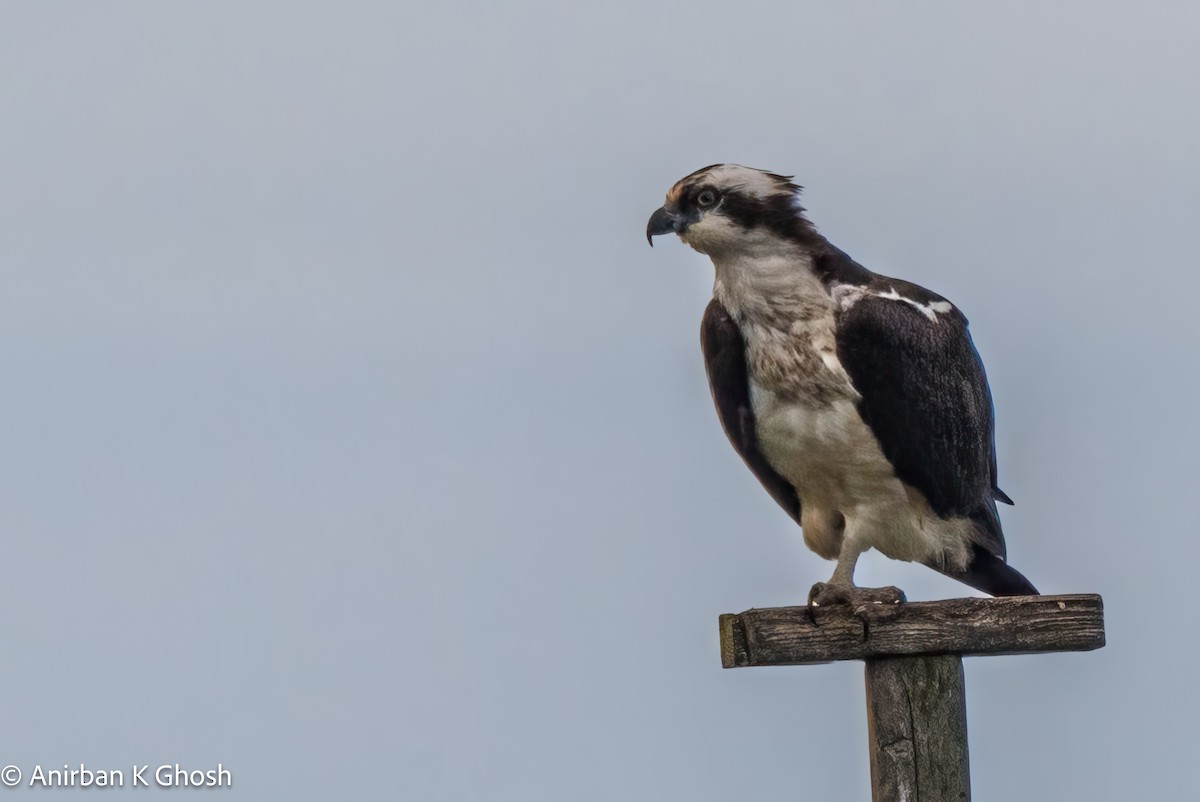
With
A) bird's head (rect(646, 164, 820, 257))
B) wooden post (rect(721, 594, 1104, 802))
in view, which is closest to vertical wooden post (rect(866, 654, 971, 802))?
wooden post (rect(721, 594, 1104, 802))

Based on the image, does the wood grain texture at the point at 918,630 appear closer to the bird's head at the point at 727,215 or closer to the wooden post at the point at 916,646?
the wooden post at the point at 916,646

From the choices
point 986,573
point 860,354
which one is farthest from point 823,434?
point 986,573

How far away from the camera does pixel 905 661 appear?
6.69 m

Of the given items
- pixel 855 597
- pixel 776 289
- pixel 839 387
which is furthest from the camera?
pixel 776 289

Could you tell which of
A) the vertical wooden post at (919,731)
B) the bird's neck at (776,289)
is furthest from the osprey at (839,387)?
the vertical wooden post at (919,731)

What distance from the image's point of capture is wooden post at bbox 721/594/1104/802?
6.54 m

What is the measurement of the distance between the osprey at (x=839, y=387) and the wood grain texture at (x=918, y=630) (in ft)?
2.34

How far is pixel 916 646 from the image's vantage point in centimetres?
664

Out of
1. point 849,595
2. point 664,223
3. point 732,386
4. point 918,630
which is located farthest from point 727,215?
point 918,630

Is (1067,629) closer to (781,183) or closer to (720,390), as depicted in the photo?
(720,390)

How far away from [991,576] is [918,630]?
1.41m

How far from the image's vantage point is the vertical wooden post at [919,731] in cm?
649

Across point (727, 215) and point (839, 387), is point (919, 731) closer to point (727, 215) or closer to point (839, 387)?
point (839, 387)

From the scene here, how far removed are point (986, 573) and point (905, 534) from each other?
1.49 ft
